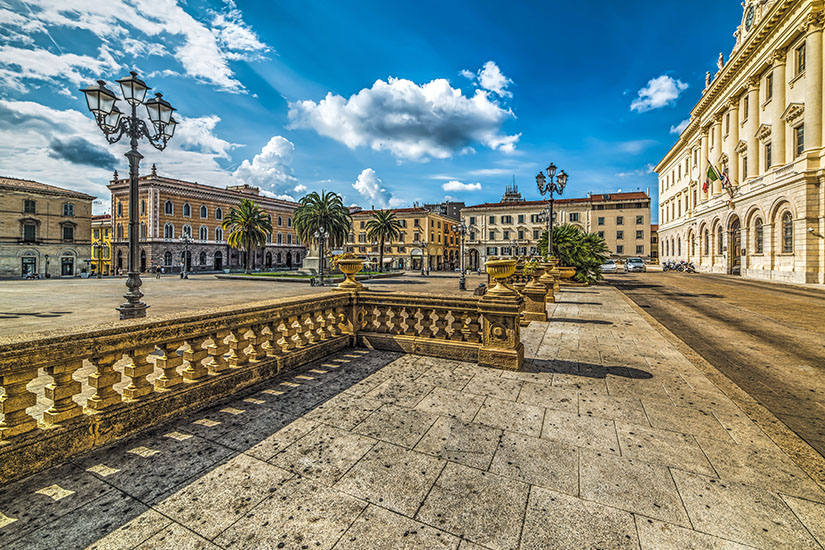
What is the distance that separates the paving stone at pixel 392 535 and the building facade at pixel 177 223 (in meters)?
52.1

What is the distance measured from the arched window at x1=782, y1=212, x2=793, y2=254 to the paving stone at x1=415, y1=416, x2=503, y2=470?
110 ft

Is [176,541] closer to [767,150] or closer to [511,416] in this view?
[511,416]

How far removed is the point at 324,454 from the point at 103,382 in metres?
2.17

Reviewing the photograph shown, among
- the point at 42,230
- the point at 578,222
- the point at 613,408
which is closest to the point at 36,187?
the point at 42,230

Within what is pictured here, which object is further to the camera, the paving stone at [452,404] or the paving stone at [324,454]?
the paving stone at [452,404]

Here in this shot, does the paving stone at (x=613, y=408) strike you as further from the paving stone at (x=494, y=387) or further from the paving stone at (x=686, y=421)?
the paving stone at (x=494, y=387)

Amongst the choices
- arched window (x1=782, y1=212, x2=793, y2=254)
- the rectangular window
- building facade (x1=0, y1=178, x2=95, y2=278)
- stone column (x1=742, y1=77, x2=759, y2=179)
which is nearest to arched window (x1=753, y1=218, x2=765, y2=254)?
arched window (x1=782, y1=212, x2=793, y2=254)

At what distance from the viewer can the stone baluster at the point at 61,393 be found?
114 inches

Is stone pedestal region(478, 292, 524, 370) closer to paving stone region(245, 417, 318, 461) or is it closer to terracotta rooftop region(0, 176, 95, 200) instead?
paving stone region(245, 417, 318, 461)

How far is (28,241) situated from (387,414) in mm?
64641

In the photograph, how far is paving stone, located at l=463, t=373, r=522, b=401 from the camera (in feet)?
14.9

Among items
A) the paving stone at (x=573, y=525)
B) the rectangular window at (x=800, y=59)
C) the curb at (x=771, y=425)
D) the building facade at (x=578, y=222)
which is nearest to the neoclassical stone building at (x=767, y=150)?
the rectangular window at (x=800, y=59)

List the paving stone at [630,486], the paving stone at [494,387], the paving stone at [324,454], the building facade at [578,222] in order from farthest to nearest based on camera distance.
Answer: the building facade at [578,222] → the paving stone at [494,387] → the paving stone at [324,454] → the paving stone at [630,486]

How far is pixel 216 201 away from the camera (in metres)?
57.0
